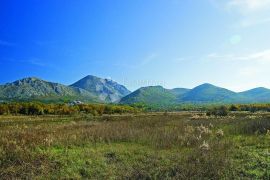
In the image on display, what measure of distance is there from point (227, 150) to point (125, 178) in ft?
20.9

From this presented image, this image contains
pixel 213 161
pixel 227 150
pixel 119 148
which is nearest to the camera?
pixel 213 161

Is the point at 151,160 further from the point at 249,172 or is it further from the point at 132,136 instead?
the point at 132,136

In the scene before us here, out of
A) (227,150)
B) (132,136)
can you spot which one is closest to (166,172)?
(227,150)

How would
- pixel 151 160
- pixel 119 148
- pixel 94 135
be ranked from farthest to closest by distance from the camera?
pixel 94 135 < pixel 119 148 < pixel 151 160

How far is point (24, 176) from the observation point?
13.1 metres

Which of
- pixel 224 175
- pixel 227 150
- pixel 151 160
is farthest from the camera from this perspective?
pixel 227 150

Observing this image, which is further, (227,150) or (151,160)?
(227,150)

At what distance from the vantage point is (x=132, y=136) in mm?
22594

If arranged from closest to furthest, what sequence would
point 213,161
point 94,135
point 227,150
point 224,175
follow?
point 224,175, point 213,161, point 227,150, point 94,135

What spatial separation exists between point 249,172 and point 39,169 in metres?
8.71

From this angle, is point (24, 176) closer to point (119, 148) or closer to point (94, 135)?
point (119, 148)

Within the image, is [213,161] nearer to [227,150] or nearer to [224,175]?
[224,175]

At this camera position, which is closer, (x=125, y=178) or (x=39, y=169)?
(x=125, y=178)

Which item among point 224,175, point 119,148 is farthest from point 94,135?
point 224,175
